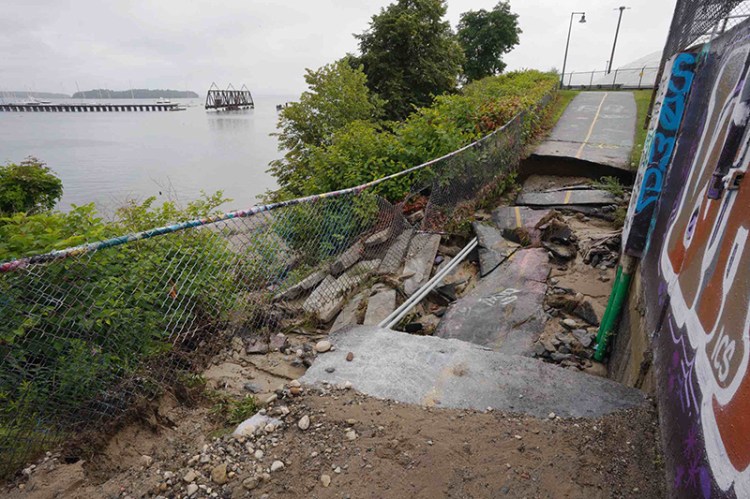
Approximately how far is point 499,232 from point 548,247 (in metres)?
0.97

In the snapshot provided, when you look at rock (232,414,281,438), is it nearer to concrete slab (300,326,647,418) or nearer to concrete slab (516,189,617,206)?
concrete slab (300,326,647,418)

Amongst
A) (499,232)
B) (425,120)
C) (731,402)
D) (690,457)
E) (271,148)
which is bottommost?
(271,148)

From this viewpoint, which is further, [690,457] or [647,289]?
[647,289]

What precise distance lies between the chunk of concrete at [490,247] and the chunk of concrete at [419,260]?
2.49 feet

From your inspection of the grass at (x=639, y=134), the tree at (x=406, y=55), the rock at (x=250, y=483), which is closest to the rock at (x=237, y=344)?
the rock at (x=250, y=483)

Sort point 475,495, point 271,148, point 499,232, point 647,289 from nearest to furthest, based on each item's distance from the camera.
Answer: point 475,495, point 647,289, point 499,232, point 271,148

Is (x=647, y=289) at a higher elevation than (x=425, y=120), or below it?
below

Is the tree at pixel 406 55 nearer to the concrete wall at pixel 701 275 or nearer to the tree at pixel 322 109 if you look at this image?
the tree at pixel 322 109

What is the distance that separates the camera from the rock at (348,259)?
19.8 ft

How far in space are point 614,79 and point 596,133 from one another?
90.6ft

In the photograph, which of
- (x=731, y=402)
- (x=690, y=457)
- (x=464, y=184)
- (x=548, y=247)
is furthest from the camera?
(x=464, y=184)

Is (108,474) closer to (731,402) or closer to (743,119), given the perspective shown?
(731,402)

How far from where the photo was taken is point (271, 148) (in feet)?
151

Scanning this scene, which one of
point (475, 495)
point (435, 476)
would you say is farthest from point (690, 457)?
point (435, 476)
